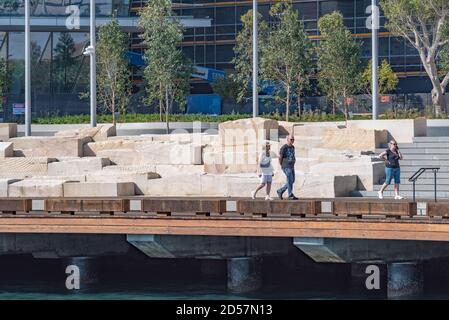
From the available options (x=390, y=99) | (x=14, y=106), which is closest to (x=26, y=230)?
(x=14, y=106)

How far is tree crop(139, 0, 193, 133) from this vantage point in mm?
68875

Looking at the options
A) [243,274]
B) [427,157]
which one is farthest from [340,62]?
[243,274]

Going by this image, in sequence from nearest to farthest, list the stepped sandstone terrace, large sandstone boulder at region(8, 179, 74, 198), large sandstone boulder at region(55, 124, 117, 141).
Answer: the stepped sandstone terrace < large sandstone boulder at region(8, 179, 74, 198) < large sandstone boulder at region(55, 124, 117, 141)

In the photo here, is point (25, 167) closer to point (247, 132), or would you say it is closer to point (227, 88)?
point (247, 132)

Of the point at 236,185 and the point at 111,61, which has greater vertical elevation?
the point at 111,61

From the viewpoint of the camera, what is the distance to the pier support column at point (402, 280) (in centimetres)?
3409

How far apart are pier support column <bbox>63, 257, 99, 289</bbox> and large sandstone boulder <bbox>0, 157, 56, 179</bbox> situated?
32.4ft

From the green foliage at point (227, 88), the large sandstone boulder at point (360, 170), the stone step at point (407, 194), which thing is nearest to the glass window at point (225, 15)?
the green foliage at point (227, 88)

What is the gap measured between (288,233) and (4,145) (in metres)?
18.8

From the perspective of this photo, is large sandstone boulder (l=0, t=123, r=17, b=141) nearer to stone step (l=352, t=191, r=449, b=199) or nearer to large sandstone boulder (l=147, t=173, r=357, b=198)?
large sandstone boulder (l=147, t=173, r=357, b=198)

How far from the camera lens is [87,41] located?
8031cm

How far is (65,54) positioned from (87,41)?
5.27 feet

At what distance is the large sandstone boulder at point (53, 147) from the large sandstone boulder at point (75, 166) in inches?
95.2

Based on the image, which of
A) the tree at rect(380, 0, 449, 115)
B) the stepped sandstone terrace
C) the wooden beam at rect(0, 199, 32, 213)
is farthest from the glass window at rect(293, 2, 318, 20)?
the wooden beam at rect(0, 199, 32, 213)
